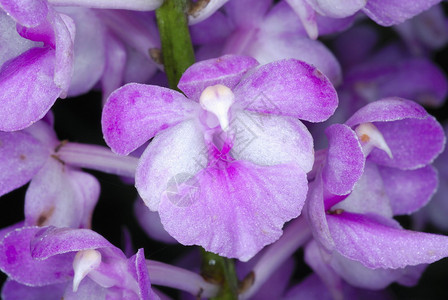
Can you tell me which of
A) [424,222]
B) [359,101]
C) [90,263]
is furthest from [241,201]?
[424,222]

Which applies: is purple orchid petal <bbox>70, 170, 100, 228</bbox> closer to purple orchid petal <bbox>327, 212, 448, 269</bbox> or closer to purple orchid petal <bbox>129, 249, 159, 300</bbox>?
purple orchid petal <bbox>129, 249, 159, 300</bbox>

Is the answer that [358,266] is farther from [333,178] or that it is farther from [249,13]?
[249,13]

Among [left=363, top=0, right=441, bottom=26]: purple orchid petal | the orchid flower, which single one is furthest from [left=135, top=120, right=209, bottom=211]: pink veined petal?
[left=363, top=0, right=441, bottom=26]: purple orchid petal

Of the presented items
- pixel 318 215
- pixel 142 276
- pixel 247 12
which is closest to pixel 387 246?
pixel 318 215

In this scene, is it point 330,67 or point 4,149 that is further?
point 330,67

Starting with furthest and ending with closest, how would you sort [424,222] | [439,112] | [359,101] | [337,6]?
[439,112]
[424,222]
[359,101]
[337,6]

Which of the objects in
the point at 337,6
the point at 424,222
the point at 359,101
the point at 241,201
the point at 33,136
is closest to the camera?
the point at 241,201

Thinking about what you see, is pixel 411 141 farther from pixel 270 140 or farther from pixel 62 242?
pixel 62 242
